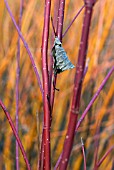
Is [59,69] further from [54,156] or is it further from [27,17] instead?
[54,156]

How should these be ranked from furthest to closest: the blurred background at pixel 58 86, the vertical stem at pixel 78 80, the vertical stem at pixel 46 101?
the blurred background at pixel 58 86
the vertical stem at pixel 46 101
the vertical stem at pixel 78 80

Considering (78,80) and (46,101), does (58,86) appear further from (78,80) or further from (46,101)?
(78,80)

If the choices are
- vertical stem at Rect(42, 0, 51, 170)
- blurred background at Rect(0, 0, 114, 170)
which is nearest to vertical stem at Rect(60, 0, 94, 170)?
vertical stem at Rect(42, 0, 51, 170)

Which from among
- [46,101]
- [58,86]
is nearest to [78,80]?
[46,101]

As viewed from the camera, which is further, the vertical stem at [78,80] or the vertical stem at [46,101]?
the vertical stem at [46,101]

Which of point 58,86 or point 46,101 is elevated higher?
point 58,86

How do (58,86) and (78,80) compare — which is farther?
(58,86)

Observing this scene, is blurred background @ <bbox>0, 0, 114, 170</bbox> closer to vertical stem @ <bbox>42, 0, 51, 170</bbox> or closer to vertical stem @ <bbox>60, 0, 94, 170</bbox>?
vertical stem @ <bbox>42, 0, 51, 170</bbox>

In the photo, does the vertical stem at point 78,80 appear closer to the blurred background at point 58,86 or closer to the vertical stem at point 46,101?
the vertical stem at point 46,101

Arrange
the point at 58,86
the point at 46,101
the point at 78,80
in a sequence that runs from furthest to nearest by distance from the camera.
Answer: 1. the point at 58,86
2. the point at 46,101
3. the point at 78,80

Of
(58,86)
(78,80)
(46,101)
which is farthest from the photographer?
(58,86)

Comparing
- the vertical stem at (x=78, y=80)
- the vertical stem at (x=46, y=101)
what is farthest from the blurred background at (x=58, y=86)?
the vertical stem at (x=78, y=80)
